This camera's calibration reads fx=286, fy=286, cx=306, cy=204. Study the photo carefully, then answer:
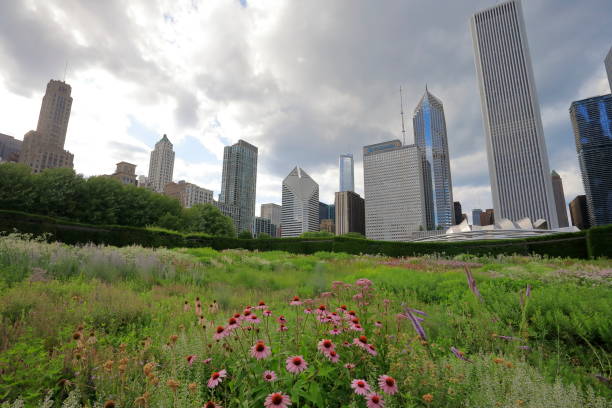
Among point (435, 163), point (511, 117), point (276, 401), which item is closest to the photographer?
point (276, 401)

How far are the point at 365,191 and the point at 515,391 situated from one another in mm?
175086

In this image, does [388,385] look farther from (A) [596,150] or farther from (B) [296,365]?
(A) [596,150]

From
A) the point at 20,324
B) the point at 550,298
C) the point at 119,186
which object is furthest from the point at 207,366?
the point at 119,186

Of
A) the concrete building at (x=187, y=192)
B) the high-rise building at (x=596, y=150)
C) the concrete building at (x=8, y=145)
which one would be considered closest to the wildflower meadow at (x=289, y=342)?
the concrete building at (x=187, y=192)

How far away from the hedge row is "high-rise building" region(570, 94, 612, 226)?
140251 millimetres

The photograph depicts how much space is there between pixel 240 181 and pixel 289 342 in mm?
174227

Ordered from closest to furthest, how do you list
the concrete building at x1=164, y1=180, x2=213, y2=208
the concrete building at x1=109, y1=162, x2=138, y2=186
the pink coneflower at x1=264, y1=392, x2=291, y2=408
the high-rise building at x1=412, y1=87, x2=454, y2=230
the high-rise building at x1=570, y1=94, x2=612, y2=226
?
1. the pink coneflower at x1=264, y1=392, x2=291, y2=408
2. the concrete building at x1=109, y1=162, x2=138, y2=186
3. the high-rise building at x1=570, y1=94, x2=612, y2=226
4. the concrete building at x1=164, y1=180, x2=213, y2=208
5. the high-rise building at x1=412, y1=87, x2=454, y2=230

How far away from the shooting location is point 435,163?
188 metres

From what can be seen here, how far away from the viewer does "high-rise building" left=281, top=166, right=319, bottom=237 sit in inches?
7589

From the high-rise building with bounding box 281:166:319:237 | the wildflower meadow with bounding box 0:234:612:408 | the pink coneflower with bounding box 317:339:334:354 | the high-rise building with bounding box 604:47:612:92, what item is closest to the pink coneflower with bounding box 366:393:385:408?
the wildflower meadow with bounding box 0:234:612:408

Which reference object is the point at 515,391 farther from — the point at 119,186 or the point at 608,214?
the point at 608,214

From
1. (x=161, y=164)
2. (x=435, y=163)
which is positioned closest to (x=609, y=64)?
(x=435, y=163)

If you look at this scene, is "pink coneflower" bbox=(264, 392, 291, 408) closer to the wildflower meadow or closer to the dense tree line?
the wildflower meadow

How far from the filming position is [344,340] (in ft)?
7.04
